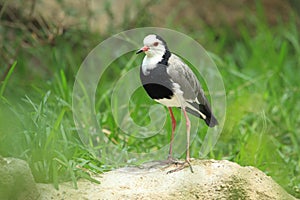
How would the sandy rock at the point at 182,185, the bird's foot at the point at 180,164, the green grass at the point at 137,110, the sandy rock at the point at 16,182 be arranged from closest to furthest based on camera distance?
the sandy rock at the point at 16,182 → the sandy rock at the point at 182,185 → the bird's foot at the point at 180,164 → the green grass at the point at 137,110

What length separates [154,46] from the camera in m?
2.37

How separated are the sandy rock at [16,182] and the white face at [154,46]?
2.12 ft

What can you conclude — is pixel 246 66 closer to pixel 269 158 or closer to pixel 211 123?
pixel 269 158

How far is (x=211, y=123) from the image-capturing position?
2.69 meters

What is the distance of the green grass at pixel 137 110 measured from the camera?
8.67 ft

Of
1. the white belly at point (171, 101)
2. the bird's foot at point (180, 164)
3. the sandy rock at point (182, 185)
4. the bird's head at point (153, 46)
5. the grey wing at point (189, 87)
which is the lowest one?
the sandy rock at point (182, 185)

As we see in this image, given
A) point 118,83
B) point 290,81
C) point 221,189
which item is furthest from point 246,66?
point 221,189

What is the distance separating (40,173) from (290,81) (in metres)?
2.72

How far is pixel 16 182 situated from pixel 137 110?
1.34 metres

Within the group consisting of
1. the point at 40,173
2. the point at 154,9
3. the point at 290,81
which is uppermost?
the point at 154,9

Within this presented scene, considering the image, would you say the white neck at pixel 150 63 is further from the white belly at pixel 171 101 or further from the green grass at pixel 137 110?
the green grass at pixel 137 110

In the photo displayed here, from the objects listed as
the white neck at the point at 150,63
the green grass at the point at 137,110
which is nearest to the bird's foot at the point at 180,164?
the green grass at the point at 137,110

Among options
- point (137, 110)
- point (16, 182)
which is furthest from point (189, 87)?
point (137, 110)

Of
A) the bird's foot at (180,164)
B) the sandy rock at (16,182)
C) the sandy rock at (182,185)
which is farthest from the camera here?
the bird's foot at (180,164)
